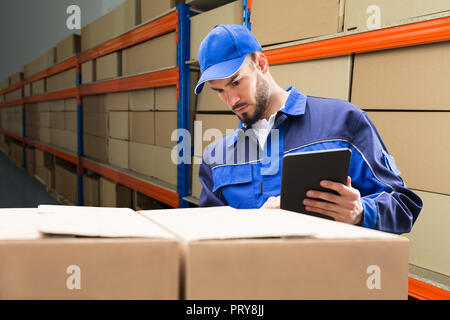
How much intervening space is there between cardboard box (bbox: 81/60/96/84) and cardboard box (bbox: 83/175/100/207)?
4.08ft

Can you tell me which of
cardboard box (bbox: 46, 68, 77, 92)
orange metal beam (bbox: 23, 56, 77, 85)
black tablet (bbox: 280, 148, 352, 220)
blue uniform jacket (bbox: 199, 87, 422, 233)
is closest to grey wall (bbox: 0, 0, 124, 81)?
orange metal beam (bbox: 23, 56, 77, 85)

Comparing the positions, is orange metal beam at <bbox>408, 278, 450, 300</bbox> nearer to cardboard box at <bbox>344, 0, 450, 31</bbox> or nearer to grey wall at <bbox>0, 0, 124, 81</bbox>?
cardboard box at <bbox>344, 0, 450, 31</bbox>

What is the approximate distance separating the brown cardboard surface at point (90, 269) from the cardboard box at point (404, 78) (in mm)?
1252

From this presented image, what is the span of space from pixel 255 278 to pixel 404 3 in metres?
1.34

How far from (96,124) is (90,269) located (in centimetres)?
403

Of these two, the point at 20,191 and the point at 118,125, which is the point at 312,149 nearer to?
the point at 118,125

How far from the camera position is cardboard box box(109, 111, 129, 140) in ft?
Answer: 11.4

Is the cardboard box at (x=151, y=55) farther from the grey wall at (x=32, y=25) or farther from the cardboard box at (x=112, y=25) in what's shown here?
the grey wall at (x=32, y=25)

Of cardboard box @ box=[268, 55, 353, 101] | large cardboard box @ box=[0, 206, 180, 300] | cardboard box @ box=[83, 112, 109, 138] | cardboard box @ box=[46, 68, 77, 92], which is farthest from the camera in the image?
cardboard box @ box=[46, 68, 77, 92]

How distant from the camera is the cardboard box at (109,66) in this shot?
3.57 m

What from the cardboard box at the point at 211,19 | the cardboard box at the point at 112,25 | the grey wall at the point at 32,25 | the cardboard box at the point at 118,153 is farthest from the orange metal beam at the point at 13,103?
the cardboard box at the point at 211,19

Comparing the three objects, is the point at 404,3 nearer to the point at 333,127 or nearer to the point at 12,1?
the point at 333,127

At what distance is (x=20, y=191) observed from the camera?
19.7 feet

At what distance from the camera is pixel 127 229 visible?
0.49 m
